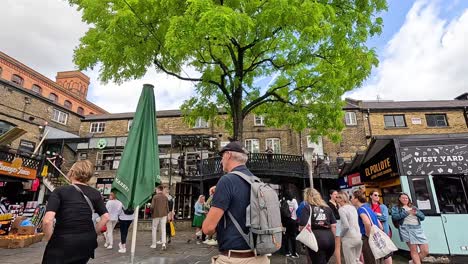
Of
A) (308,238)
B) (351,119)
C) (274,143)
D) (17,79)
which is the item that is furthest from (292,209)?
(17,79)

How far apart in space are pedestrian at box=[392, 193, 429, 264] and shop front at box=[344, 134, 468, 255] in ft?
7.28

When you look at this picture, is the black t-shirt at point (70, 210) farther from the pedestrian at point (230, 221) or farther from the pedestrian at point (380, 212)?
the pedestrian at point (380, 212)

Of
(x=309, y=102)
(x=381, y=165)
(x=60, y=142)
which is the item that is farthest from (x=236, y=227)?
(x=60, y=142)

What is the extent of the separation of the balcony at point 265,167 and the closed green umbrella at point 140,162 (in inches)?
421

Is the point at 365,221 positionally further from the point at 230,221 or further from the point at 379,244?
the point at 230,221

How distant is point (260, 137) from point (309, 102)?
573 inches

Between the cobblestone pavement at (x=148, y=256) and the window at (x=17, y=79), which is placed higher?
the window at (x=17, y=79)

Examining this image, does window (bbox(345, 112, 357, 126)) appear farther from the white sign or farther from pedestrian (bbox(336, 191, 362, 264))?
pedestrian (bbox(336, 191, 362, 264))

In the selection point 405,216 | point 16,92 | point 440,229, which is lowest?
point 440,229

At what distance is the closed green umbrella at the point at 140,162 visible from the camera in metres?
4.65

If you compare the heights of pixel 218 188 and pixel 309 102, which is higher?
pixel 309 102

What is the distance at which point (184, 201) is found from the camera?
1862 cm

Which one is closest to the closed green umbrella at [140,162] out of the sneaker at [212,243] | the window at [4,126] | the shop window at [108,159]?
the sneaker at [212,243]

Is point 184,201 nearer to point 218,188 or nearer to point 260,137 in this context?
point 260,137
